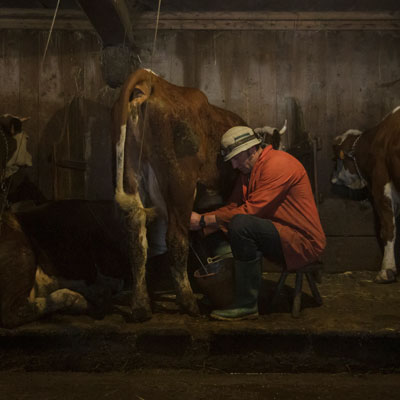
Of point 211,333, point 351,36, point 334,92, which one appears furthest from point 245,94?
point 211,333

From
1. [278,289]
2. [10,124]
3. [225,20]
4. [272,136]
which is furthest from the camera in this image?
[225,20]

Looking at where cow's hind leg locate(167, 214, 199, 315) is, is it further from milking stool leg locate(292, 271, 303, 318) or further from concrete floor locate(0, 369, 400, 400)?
milking stool leg locate(292, 271, 303, 318)

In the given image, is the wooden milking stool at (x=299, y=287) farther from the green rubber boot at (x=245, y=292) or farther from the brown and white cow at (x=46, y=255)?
the brown and white cow at (x=46, y=255)

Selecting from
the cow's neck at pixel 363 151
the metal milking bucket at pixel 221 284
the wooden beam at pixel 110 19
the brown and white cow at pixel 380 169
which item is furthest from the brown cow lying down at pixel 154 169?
the cow's neck at pixel 363 151

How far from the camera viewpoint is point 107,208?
4430 mm

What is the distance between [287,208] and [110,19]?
2.87 meters

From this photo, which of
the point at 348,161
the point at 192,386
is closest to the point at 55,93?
the point at 348,161

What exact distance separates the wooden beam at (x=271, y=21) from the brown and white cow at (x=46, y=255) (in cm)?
242

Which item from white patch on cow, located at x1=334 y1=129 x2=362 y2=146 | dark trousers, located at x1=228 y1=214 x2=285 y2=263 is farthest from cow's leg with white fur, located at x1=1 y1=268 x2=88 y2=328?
white patch on cow, located at x1=334 y1=129 x2=362 y2=146

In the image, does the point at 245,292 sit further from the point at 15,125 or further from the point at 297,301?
the point at 15,125

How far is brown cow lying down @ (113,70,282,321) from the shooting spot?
10.6 ft

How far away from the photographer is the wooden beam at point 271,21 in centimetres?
543

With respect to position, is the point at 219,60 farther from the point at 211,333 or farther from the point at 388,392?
the point at 388,392

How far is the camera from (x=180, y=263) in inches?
132
